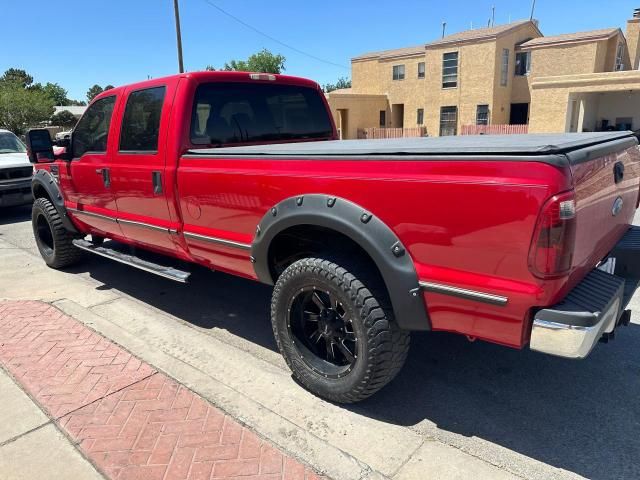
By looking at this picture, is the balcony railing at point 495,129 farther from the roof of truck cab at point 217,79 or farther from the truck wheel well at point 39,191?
the truck wheel well at point 39,191

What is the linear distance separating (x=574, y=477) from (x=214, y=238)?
2.57 m

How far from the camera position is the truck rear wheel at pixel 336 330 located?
2.56 meters

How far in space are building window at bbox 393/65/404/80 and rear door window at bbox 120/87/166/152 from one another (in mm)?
32550

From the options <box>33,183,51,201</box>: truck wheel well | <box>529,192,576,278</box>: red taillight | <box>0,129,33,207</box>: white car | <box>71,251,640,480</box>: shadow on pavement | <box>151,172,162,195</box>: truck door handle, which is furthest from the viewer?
<box>0,129,33,207</box>: white car

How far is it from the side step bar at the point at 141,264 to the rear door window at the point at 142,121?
0.99 m

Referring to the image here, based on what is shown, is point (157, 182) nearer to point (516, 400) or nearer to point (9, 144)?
point (516, 400)

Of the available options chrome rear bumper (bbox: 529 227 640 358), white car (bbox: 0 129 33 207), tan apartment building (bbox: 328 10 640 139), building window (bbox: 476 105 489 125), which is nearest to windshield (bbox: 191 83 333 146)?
chrome rear bumper (bbox: 529 227 640 358)

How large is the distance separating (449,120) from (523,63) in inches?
215

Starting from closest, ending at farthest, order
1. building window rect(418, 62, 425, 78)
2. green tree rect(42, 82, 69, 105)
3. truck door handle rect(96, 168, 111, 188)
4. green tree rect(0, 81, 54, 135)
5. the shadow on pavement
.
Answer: the shadow on pavement
truck door handle rect(96, 168, 111, 188)
green tree rect(0, 81, 54, 135)
building window rect(418, 62, 425, 78)
green tree rect(42, 82, 69, 105)

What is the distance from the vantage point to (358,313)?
257 centimetres

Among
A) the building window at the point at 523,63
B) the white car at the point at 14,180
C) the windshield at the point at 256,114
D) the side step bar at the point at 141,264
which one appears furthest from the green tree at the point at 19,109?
the windshield at the point at 256,114

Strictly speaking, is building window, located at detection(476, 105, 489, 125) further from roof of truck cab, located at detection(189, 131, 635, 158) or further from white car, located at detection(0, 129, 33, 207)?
roof of truck cab, located at detection(189, 131, 635, 158)

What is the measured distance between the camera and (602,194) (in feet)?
7.86

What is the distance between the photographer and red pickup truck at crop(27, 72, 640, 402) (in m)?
2.03
